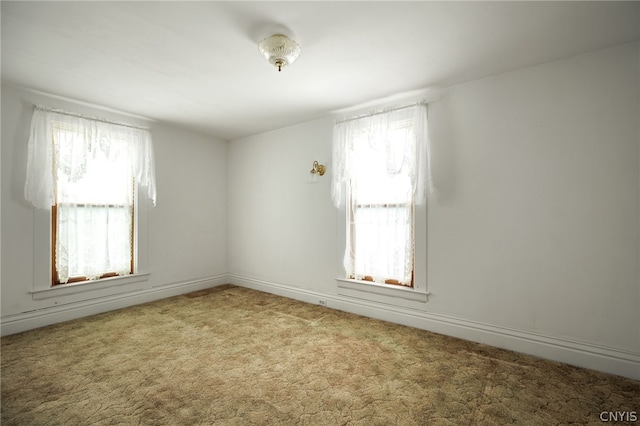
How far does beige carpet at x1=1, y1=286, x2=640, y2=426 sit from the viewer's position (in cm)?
189

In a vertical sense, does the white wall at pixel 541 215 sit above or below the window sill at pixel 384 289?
above

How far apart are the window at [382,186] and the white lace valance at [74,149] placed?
Answer: 274 cm

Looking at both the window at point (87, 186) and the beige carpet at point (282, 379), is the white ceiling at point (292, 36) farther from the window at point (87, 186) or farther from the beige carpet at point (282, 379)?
the beige carpet at point (282, 379)

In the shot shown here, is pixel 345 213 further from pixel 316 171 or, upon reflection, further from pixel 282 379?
pixel 282 379

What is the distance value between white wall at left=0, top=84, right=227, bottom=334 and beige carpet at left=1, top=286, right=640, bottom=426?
351 mm

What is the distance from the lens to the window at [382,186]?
3.31 m

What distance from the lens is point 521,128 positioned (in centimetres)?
278

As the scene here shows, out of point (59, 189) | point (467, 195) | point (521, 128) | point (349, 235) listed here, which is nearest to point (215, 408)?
point (349, 235)

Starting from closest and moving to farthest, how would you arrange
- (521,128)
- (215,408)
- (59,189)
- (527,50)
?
(215,408) < (527,50) < (521,128) < (59,189)

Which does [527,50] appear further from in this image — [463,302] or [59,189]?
[59,189]

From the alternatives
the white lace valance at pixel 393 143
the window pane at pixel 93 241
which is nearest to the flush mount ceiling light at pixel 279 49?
the white lace valance at pixel 393 143

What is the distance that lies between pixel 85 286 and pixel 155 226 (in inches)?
44.5

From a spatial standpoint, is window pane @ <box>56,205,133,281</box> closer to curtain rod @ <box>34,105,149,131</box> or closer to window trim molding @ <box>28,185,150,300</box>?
window trim molding @ <box>28,185,150,300</box>

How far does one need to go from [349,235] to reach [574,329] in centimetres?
238
